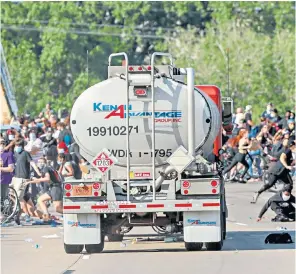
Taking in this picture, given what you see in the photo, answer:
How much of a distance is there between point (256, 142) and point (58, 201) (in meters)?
12.9

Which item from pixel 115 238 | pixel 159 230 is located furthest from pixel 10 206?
pixel 159 230

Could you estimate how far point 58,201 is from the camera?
25594 mm

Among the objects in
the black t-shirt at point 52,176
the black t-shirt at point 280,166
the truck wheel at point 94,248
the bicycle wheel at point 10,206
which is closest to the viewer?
the truck wheel at point 94,248

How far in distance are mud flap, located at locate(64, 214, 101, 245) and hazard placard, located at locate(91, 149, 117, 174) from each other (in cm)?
75

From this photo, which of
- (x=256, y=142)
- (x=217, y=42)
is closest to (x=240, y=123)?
(x=256, y=142)

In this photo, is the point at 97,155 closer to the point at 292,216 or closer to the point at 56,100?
the point at 292,216

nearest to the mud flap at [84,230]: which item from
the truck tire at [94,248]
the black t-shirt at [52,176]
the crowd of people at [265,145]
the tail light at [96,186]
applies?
the truck tire at [94,248]

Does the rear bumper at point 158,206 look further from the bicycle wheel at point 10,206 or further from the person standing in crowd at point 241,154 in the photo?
the person standing in crowd at point 241,154

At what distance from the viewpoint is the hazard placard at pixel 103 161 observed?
61.7 feet

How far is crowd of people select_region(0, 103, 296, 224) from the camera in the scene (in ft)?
84.5

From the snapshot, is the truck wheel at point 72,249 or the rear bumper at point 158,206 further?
the truck wheel at point 72,249

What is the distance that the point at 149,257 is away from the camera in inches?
714

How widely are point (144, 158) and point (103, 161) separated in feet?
2.23

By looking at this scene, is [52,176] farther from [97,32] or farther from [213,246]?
[97,32]
